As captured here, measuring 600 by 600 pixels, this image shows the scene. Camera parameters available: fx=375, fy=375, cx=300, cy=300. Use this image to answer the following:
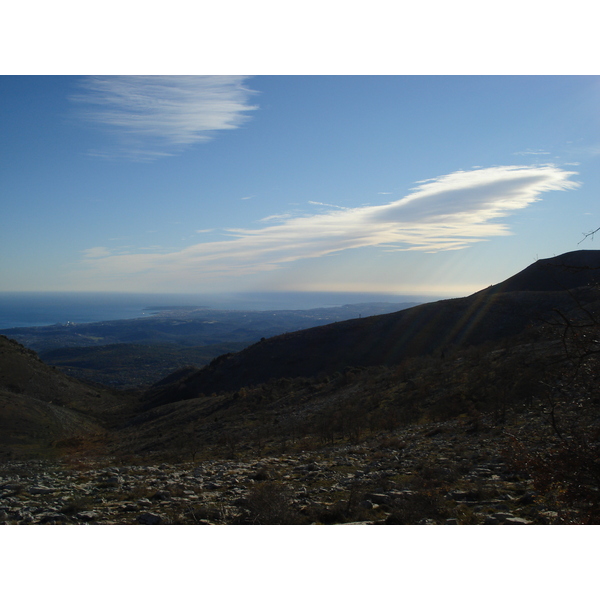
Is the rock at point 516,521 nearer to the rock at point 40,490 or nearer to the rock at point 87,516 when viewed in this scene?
the rock at point 87,516

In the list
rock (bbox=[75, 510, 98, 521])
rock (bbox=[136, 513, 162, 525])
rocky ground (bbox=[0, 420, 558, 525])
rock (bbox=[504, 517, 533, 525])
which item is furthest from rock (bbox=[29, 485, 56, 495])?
rock (bbox=[504, 517, 533, 525])

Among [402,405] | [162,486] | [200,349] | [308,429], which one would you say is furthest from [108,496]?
[200,349]

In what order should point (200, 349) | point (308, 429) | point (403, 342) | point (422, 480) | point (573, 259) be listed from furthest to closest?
point (200, 349)
point (573, 259)
point (403, 342)
point (308, 429)
point (422, 480)

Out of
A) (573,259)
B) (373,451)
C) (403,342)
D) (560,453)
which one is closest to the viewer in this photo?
(560,453)

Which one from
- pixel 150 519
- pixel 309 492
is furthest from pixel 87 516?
pixel 309 492

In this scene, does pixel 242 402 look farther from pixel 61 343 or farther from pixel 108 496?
pixel 61 343

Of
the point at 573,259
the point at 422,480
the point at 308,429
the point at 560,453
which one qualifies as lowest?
the point at 308,429

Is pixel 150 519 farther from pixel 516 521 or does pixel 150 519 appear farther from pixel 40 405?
pixel 40 405

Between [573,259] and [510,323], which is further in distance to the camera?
[573,259]
